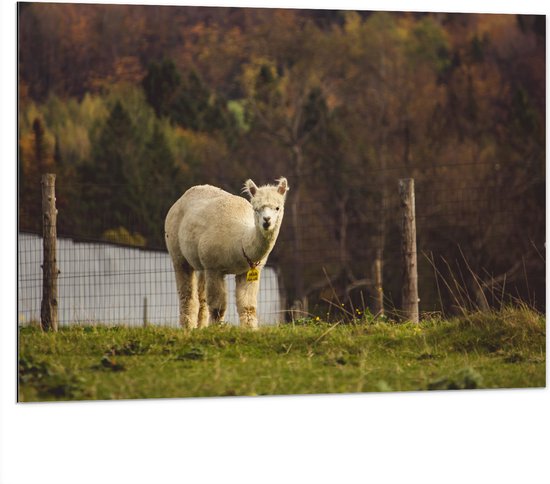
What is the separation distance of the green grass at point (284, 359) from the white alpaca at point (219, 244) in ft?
1.70

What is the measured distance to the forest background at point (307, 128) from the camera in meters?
19.6

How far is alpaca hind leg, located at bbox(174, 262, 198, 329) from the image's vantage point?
30.0ft

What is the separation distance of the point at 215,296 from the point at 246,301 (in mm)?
290

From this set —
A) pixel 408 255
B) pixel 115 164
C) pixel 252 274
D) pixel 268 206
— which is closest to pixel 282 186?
pixel 268 206

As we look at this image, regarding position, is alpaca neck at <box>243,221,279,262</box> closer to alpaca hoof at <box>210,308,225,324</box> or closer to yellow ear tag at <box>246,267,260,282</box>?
yellow ear tag at <box>246,267,260,282</box>

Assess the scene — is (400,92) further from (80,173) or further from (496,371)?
(496,371)

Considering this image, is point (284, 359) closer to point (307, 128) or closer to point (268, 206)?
point (268, 206)

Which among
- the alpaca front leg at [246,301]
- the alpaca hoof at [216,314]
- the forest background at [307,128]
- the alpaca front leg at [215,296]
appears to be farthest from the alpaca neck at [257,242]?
the forest background at [307,128]

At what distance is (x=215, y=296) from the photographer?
338 inches

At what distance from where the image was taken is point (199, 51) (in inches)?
834

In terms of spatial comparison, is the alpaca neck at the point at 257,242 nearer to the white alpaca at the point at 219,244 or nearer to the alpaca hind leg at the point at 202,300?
the white alpaca at the point at 219,244

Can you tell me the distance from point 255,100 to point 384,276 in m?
5.63

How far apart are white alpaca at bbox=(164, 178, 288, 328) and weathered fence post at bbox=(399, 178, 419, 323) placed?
5.74 feet

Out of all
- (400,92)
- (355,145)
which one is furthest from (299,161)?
(400,92)
